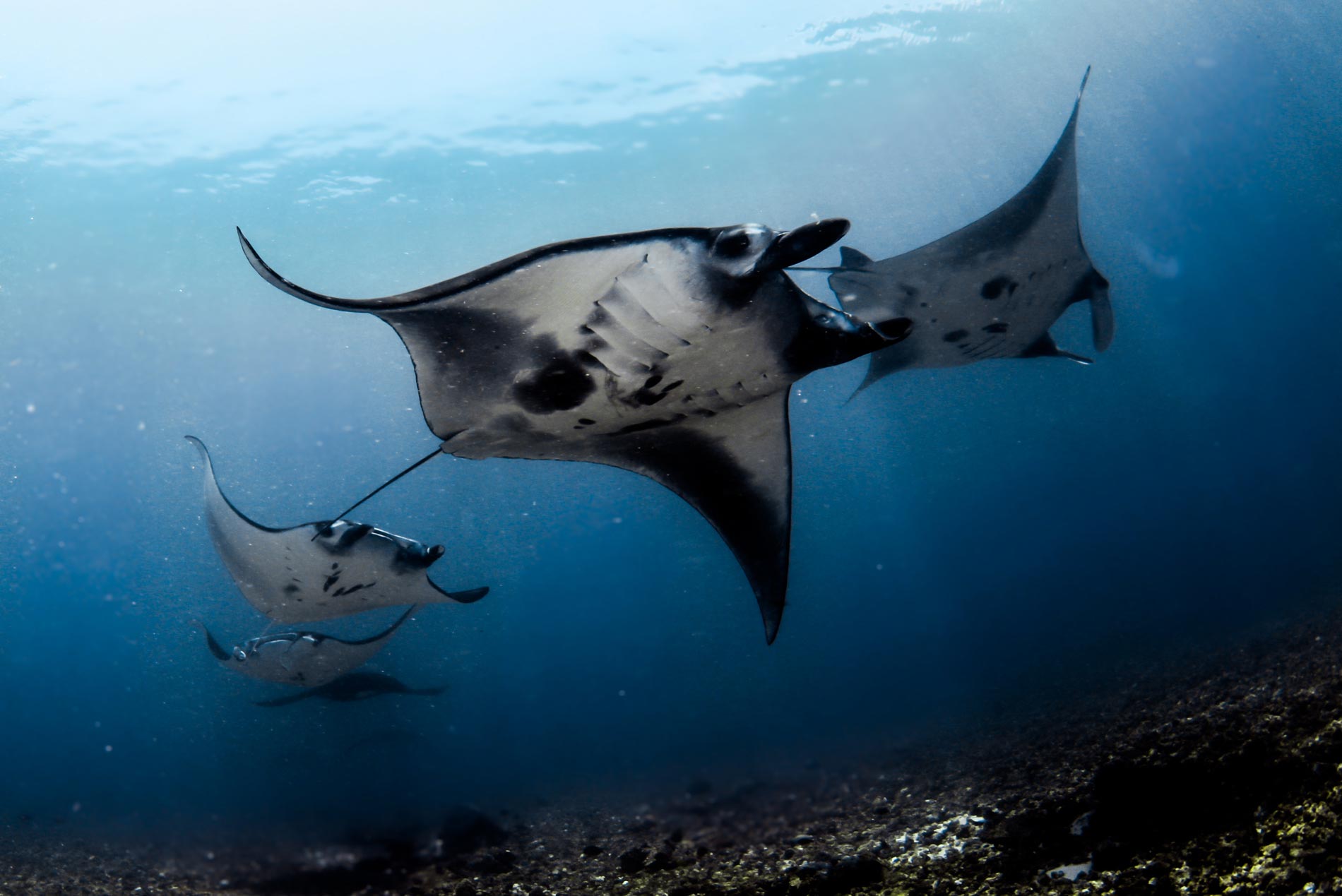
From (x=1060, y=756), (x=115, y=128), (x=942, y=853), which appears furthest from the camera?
(x=115, y=128)

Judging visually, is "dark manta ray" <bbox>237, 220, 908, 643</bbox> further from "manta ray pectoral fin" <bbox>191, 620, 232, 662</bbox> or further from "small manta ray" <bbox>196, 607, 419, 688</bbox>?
"manta ray pectoral fin" <bbox>191, 620, 232, 662</bbox>

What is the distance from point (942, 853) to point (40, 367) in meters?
43.8

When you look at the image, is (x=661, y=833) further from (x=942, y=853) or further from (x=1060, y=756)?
(x=942, y=853)

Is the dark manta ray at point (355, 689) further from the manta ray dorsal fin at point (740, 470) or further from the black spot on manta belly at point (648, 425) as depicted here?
the black spot on manta belly at point (648, 425)

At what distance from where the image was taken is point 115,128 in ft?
44.1

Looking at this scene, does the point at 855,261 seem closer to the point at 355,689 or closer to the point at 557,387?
the point at 557,387

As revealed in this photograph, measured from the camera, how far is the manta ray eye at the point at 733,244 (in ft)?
7.04

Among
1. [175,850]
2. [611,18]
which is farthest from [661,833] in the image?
[611,18]

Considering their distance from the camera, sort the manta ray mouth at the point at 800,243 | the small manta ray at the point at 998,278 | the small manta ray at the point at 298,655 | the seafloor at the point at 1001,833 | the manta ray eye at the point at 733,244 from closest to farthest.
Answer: the seafloor at the point at 1001,833, the manta ray mouth at the point at 800,243, the manta ray eye at the point at 733,244, the small manta ray at the point at 998,278, the small manta ray at the point at 298,655

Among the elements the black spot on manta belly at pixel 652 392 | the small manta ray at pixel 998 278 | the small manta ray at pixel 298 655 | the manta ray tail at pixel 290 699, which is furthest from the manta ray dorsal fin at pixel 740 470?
the manta ray tail at pixel 290 699

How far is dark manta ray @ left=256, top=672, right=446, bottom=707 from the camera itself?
8.20m

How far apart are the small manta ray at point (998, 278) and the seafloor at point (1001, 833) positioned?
2.89m

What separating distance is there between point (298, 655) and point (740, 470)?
5.71 metres

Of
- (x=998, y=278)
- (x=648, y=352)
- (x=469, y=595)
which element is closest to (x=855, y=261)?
(x=998, y=278)
